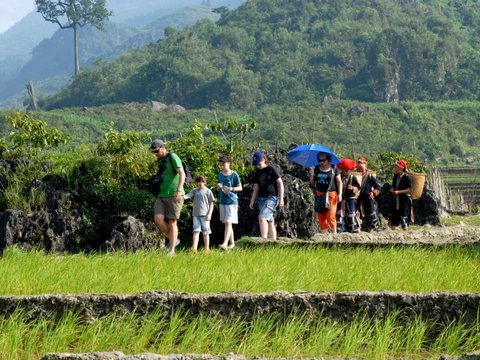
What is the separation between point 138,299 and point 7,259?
396 centimetres

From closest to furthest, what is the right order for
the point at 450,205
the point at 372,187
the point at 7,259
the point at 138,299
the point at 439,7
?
the point at 138,299 < the point at 7,259 < the point at 372,187 < the point at 450,205 < the point at 439,7

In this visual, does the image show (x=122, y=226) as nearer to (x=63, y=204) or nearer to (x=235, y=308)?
(x=63, y=204)

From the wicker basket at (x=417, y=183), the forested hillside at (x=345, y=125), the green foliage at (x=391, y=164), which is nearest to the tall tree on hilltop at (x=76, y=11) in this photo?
the forested hillside at (x=345, y=125)

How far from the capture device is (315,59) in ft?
307

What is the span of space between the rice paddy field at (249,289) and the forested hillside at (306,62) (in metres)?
76.5

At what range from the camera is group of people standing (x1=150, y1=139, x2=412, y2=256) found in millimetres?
11820

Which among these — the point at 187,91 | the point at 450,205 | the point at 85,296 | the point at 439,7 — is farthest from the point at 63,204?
the point at 439,7

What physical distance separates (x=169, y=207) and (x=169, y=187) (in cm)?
24

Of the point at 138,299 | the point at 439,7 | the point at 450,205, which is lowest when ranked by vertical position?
the point at 450,205

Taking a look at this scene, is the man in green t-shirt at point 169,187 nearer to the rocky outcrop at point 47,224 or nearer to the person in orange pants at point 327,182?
the person in orange pants at point 327,182

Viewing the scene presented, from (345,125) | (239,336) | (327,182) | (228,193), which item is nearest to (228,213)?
(228,193)

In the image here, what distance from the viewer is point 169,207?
467 inches

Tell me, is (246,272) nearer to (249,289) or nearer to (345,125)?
(249,289)

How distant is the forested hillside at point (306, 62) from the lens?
87.6 meters
